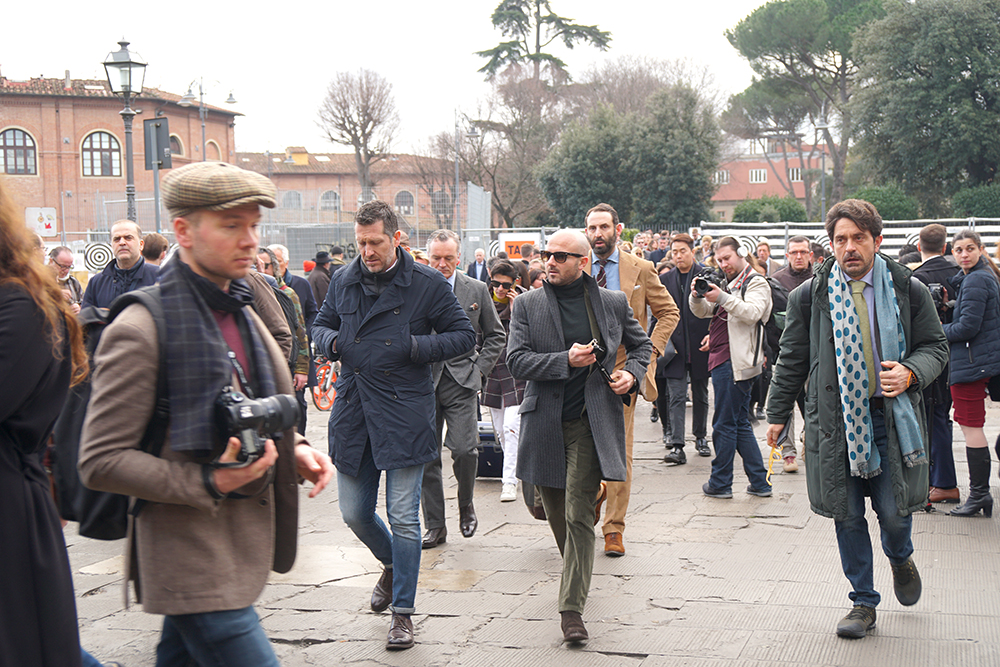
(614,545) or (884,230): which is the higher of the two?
(884,230)

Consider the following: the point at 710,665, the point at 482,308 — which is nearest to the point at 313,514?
the point at 482,308

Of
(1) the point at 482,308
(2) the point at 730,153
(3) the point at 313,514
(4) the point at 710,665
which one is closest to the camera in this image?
(4) the point at 710,665

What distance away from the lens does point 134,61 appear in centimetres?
1336

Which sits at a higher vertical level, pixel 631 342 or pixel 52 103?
pixel 52 103

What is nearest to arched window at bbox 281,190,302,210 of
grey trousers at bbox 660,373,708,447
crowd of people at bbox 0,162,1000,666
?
crowd of people at bbox 0,162,1000,666

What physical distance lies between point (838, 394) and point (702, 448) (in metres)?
5.12

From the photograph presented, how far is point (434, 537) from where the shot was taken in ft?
20.7

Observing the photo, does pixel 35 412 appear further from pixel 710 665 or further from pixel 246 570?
pixel 710 665

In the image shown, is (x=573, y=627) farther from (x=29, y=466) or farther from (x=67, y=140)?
(x=67, y=140)

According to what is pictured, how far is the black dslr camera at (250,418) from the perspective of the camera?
222 cm

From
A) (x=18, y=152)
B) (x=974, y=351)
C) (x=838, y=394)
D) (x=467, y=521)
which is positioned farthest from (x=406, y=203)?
(x=18, y=152)

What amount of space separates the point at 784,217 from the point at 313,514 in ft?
102

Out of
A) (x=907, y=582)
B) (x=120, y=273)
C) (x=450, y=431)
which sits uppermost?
(x=120, y=273)

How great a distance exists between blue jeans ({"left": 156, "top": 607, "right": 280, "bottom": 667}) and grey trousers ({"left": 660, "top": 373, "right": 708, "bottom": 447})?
685 cm
